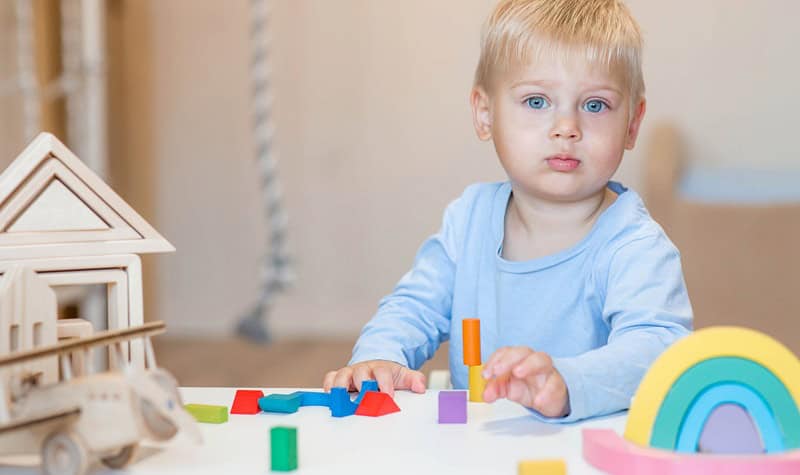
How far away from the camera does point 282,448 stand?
1.96 ft

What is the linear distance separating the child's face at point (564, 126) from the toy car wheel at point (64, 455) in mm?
575

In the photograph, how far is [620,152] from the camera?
1.02m

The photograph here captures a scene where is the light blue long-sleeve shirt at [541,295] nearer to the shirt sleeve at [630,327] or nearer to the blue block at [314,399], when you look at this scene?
the shirt sleeve at [630,327]

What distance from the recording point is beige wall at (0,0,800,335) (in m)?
3.02

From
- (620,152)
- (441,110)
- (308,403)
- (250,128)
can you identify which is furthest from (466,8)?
(308,403)

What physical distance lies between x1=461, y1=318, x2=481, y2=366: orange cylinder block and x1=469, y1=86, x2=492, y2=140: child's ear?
13.1 inches

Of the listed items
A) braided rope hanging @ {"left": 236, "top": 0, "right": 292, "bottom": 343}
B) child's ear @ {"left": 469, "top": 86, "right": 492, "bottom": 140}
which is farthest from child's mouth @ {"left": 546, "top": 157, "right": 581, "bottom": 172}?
braided rope hanging @ {"left": 236, "top": 0, "right": 292, "bottom": 343}

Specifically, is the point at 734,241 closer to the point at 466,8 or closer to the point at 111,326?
the point at 466,8

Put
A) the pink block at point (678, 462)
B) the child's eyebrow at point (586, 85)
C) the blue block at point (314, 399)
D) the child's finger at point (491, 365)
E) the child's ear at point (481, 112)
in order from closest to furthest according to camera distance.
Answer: the pink block at point (678, 462), the child's finger at point (491, 365), the blue block at point (314, 399), the child's eyebrow at point (586, 85), the child's ear at point (481, 112)

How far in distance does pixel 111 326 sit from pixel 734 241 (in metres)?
1.95

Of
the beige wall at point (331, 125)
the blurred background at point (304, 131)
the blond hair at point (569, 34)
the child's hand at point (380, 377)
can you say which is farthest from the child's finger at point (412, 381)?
the beige wall at point (331, 125)

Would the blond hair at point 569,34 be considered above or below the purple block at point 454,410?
above

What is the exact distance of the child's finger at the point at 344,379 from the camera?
2.89 feet

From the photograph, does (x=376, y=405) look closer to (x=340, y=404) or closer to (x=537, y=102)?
(x=340, y=404)
